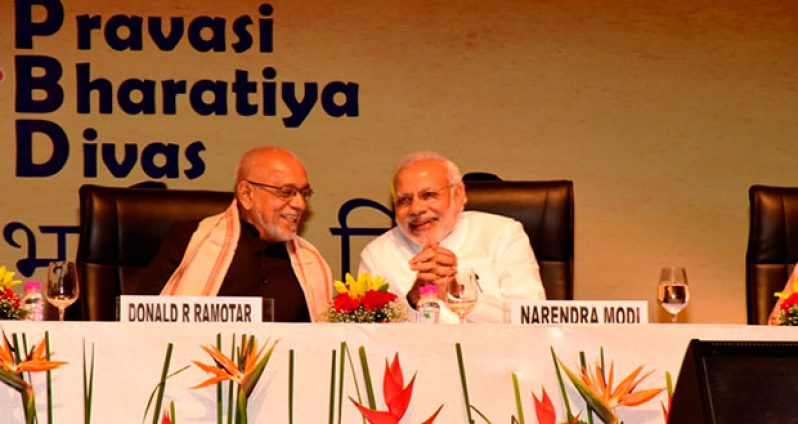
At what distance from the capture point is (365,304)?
8.60 feet

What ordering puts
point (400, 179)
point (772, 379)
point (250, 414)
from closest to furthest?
point (772, 379) → point (250, 414) → point (400, 179)

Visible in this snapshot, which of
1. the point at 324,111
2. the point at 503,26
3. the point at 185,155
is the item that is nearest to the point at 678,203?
the point at 503,26

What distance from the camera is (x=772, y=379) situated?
6.19 ft

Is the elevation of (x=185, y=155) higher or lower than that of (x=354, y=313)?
higher

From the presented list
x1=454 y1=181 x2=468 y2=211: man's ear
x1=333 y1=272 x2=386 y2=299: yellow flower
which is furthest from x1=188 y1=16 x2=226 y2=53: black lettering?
x1=333 y1=272 x2=386 y2=299: yellow flower

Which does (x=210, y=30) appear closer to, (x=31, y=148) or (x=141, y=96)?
(x=141, y=96)

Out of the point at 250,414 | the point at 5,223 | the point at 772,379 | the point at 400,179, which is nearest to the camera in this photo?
the point at 772,379

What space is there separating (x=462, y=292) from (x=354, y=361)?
44 cm

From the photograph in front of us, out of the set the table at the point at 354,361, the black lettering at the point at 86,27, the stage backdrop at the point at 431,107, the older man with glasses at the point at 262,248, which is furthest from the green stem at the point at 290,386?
the black lettering at the point at 86,27

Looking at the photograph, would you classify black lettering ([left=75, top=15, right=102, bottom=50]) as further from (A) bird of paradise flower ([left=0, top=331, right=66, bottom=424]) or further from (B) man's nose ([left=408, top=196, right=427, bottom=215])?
(A) bird of paradise flower ([left=0, top=331, right=66, bottom=424])

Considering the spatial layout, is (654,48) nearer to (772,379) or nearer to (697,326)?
(697,326)

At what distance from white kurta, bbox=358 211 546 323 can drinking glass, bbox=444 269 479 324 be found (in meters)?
0.79

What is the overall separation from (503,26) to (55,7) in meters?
1.61

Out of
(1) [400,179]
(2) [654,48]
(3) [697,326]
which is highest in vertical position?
(2) [654,48]
